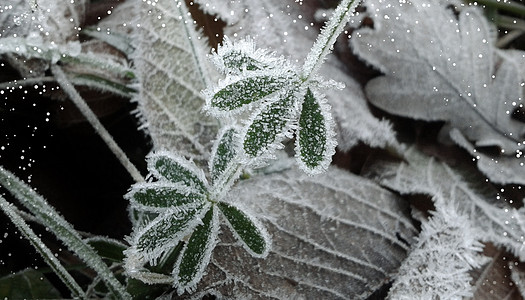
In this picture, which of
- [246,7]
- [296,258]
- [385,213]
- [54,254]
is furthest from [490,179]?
[54,254]

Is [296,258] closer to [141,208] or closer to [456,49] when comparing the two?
[141,208]

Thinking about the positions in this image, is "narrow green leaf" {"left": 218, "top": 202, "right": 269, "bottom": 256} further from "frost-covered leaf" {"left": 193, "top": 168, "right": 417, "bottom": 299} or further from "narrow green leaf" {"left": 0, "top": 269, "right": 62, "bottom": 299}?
"narrow green leaf" {"left": 0, "top": 269, "right": 62, "bottom": 299}

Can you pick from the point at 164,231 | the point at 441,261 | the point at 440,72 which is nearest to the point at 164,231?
the point at 164,231

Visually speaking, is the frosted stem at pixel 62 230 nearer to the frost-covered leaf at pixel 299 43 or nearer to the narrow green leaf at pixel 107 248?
the narrow green leaf at pixel 107 248

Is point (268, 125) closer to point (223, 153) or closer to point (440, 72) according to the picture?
point (223, 153)

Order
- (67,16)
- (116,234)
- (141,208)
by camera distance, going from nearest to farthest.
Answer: (141,208) < (116,234) < (67,16)

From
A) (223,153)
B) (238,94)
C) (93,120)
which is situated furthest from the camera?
(93,120)
